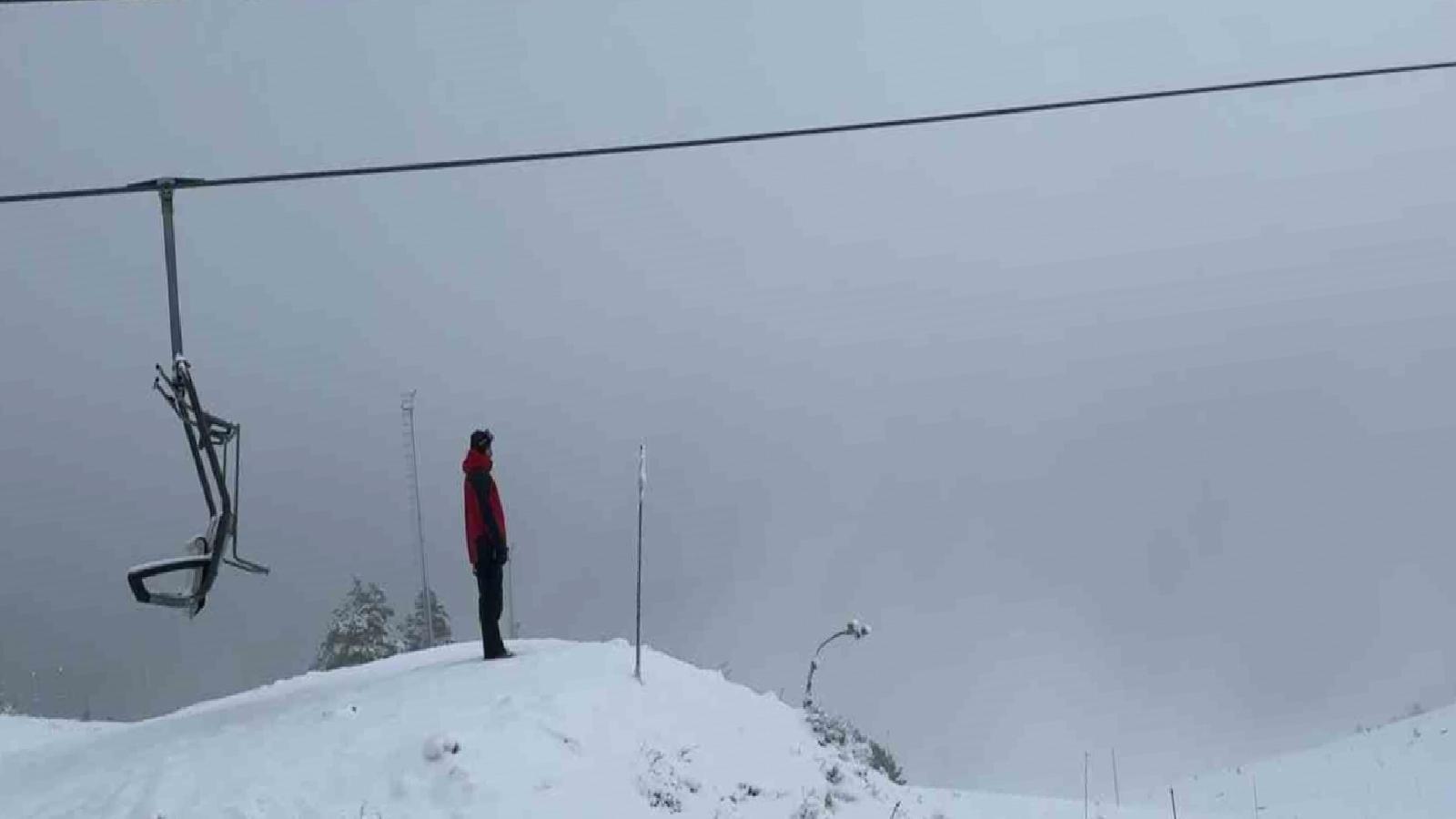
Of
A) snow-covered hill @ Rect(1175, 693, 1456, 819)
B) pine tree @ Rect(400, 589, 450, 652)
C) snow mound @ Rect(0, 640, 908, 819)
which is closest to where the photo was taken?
snow mound @ Rect(0, 640, 908, 819)

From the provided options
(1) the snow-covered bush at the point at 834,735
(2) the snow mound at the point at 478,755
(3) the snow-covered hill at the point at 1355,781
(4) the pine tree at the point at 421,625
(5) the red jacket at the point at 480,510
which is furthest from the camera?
(4) the pine tree at the point at 421,625

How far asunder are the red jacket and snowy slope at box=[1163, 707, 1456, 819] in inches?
390

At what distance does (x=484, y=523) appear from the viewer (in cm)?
1302

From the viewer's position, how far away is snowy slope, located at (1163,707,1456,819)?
1858 cm

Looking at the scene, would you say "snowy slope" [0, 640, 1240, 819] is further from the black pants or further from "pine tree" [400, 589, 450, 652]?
"pine tree" [400, 589, 450, 652]

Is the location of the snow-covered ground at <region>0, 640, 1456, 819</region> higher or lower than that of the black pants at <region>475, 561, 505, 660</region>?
lower

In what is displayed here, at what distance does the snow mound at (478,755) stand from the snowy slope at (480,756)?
0.02 meters

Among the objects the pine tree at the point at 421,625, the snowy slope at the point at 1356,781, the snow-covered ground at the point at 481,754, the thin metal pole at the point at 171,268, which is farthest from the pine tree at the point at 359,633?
the thin metal pole at the point at 171,268

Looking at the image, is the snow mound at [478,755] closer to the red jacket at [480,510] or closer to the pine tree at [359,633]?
the red jacket at [480,510]

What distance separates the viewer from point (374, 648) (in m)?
39.9

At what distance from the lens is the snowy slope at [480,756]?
384 inches

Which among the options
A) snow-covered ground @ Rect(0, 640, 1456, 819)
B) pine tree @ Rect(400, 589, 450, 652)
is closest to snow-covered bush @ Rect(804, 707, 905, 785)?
snow-covered ground @ Rect(0, 640, 1456, 819)

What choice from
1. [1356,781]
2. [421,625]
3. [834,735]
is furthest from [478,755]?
[421,625]

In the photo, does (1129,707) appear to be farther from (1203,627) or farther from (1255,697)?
(1203,627)
